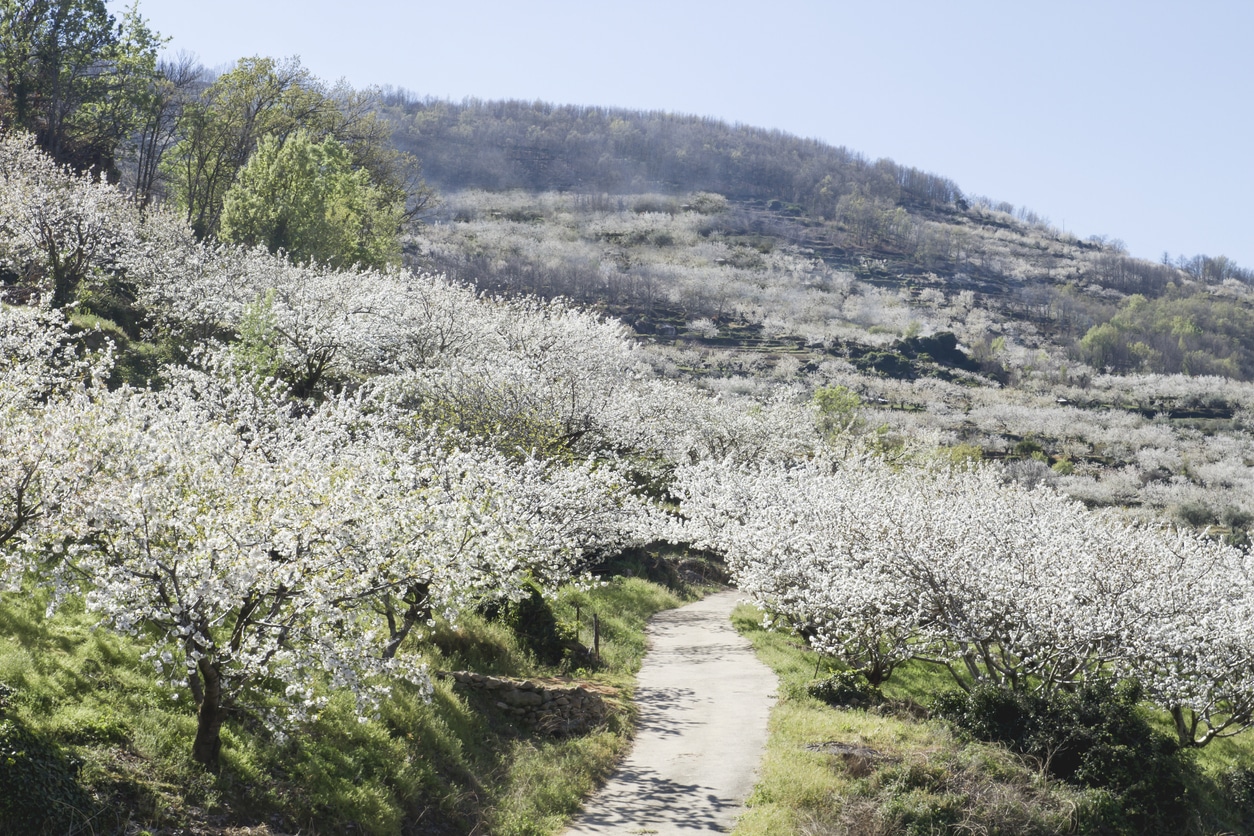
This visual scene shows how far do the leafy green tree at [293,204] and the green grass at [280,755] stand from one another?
33681 millimetres

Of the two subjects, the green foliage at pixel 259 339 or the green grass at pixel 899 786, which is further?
the green foliage at pixel 259 339

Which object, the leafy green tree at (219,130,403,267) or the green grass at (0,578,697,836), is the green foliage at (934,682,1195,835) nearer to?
the green grass at (0,578,697,836)

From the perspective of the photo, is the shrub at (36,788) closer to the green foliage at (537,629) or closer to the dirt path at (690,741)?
the dirt path at (690,741)

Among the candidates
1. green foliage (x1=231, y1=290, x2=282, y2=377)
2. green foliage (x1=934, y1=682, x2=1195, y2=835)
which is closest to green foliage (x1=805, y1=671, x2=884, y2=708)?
green foliage (x1=934, y1=682, x2=1195, y2=835)

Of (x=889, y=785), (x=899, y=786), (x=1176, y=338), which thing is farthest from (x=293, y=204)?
(x=1176, y=338)

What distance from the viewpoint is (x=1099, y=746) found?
59.8ft

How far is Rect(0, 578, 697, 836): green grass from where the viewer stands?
10.7 metres

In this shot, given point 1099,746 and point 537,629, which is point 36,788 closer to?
point 537,629

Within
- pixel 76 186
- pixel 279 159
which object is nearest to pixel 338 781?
pixel 76 186

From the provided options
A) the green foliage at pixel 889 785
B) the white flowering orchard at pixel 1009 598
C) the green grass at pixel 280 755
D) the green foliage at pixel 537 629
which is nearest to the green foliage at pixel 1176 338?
the white flowering orchard at pixel 1009 598

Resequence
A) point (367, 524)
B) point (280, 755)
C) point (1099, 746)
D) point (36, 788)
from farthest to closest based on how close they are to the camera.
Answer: point (1099, 746)
point (280, 755)
point (367, 524)
point (36, 788)

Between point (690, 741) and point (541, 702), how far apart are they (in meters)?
3.22

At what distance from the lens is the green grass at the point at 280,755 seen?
1070 cm

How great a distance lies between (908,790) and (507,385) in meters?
20.0
